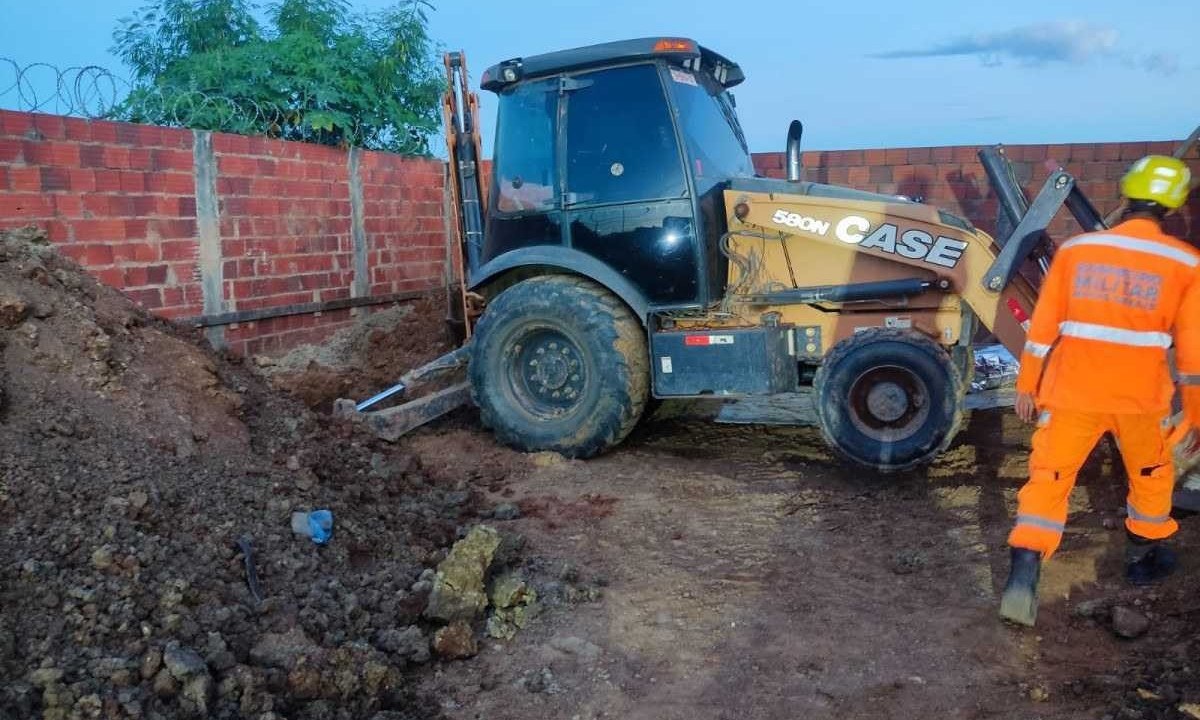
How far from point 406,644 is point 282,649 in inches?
17.2

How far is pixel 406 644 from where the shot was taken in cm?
342

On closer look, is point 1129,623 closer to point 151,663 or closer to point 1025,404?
point 1025,404

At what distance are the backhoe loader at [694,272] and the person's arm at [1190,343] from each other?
1.39 meters

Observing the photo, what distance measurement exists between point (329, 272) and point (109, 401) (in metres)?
3.40

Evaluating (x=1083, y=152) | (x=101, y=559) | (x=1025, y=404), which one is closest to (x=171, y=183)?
(x=101, y=559)

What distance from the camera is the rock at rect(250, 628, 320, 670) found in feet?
10.3

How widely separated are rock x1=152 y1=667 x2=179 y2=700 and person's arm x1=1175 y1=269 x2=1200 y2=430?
11.8 ft

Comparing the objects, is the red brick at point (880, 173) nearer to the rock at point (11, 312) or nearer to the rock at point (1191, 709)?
the rock at point (1191, 709)

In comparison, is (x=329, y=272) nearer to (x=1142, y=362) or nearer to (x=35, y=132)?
(x=35, y=132)

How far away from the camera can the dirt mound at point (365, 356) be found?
7.04 meters

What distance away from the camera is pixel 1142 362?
11.5ft

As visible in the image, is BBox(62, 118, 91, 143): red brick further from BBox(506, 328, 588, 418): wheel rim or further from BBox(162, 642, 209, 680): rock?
BBox(162, 642, 209, 680): rock

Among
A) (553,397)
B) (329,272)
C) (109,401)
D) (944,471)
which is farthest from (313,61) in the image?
(944,471)

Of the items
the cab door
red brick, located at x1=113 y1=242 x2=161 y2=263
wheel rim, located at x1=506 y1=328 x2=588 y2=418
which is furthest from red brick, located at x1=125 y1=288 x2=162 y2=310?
the cab door
